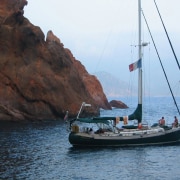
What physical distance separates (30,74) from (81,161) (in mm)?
49895

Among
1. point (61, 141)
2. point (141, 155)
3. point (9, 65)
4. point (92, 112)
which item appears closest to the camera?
point (141, 155)

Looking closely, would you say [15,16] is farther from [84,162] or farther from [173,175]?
[173,175]

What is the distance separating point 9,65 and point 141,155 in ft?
170

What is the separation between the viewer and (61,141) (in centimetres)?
5203

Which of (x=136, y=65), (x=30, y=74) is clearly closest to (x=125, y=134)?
(x=136, y=65)

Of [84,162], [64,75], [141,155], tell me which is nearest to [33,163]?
[84,162]

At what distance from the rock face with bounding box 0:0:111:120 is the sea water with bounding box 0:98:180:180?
30447mm

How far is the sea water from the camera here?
103ft

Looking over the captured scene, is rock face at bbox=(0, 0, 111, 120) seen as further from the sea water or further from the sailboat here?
the sailboat

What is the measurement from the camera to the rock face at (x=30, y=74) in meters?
81.6

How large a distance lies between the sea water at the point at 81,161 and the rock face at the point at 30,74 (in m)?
30.4

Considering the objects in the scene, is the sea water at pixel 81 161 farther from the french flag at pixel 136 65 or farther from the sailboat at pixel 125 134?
the french flag at pixel 136 65

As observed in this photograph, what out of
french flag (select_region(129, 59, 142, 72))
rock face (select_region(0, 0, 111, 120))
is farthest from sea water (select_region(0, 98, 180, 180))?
rock face (select_region(0, 0, 111, 120))

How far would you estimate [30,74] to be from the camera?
8431cm
